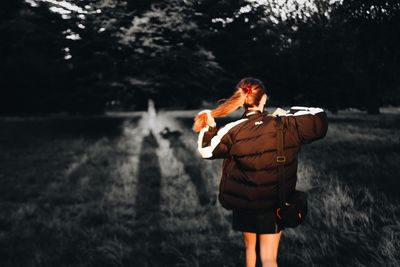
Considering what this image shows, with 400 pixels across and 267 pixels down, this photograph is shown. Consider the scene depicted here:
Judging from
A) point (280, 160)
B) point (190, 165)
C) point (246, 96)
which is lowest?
point (190, 165)

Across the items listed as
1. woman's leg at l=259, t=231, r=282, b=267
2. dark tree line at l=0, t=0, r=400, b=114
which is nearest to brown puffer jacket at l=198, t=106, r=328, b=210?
woman's leg at l=259, t=231, r=282, b=267

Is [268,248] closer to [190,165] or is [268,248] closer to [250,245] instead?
[250,245]

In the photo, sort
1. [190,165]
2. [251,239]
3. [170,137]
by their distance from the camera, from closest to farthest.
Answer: [251,239] → [190,165] → [170,137]

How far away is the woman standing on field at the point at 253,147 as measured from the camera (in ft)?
10.4

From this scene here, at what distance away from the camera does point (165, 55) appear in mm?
16766

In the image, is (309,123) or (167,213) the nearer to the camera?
(309,123)

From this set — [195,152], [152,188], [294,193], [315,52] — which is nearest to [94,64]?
[195,152]

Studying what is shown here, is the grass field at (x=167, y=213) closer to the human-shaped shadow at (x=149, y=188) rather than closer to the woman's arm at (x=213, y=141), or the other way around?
the human-shaped shadow at (x=149, y=188)

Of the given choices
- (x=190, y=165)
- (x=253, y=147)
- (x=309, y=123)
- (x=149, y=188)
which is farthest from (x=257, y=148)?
(x=190, y=165)

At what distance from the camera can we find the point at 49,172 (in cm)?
1130

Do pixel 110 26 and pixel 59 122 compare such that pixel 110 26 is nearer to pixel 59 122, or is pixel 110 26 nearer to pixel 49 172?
pixel 49 172

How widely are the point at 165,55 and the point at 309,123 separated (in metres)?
14.0

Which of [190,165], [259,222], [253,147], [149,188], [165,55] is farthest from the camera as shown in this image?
[165,55]

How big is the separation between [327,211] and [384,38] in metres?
6.38
